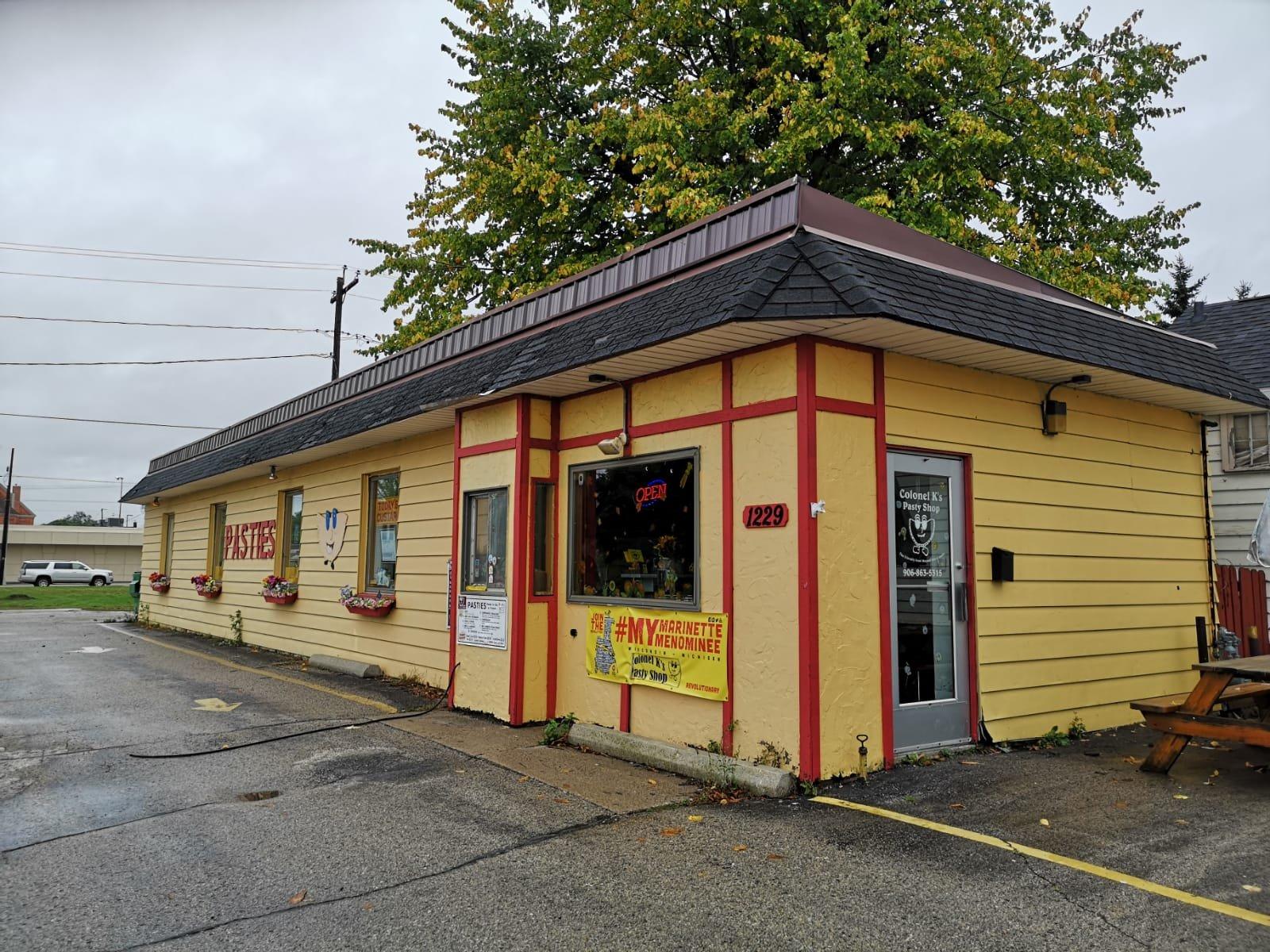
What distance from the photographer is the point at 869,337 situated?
6.07m

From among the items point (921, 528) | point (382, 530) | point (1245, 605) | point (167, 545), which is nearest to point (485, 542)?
point (382, 530)

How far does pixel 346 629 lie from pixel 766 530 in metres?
7.73

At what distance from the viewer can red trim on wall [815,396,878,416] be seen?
233 inches

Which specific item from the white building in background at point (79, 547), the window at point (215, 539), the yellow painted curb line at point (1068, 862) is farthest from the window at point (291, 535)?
the white building in background at point (79, 547)

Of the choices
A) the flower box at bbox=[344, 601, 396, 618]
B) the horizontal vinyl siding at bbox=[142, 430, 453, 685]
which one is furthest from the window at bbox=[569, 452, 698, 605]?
the flower box at bbox=[344, 601, 396, 618]

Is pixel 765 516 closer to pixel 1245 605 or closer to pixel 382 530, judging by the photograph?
pixel 382 530

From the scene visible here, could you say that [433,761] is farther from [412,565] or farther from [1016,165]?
[1016,165]

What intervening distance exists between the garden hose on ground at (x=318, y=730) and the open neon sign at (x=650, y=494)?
282cm

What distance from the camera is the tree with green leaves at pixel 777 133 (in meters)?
14.4

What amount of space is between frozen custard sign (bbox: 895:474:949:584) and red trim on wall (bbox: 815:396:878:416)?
0.61 metres

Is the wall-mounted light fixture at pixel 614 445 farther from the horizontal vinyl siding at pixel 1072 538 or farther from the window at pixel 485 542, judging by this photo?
the horizontal vinyl siding at pixel 1072 538

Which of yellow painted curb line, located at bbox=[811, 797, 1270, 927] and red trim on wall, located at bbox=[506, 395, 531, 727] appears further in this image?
red trim on wall, located at bbox=[506, 395, 531, 727]

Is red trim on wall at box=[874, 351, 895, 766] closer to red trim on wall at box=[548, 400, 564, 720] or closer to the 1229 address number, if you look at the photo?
the 1229 address number

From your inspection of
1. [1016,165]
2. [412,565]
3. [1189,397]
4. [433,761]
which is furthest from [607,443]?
[1016,165]
